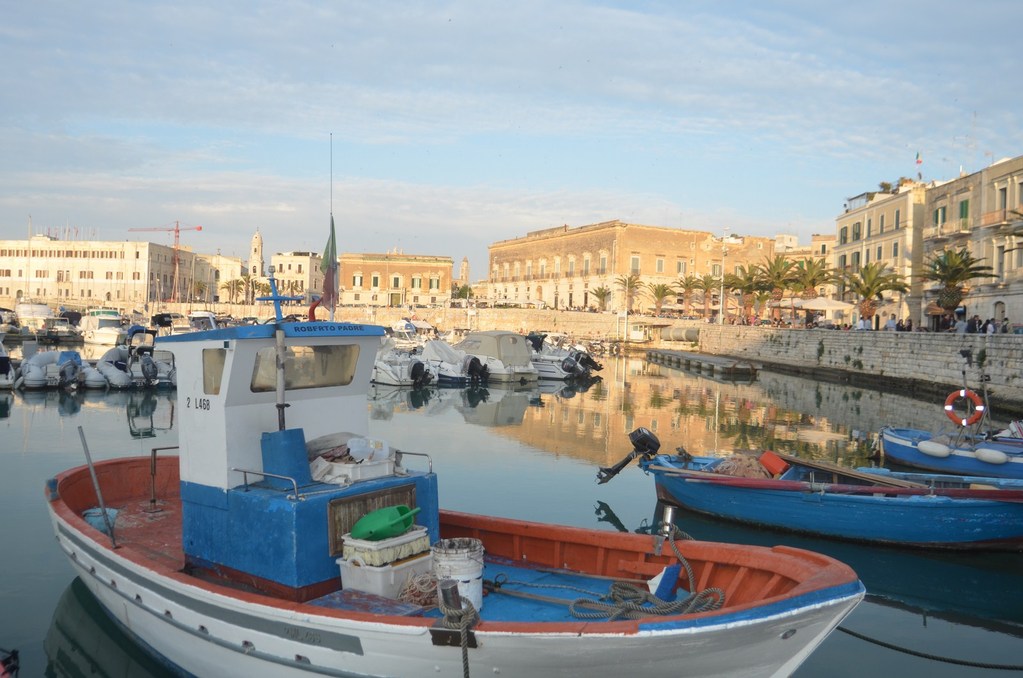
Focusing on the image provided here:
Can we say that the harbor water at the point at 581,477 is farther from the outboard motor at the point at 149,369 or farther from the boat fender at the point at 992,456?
the boat fender at the point at 992,456

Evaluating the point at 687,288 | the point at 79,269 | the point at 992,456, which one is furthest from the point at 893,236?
the point at 79,269

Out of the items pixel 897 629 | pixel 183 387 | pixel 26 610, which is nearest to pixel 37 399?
pixel 26 610

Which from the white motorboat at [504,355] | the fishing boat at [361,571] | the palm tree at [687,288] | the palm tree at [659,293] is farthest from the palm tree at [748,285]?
the fishing boat at [361,571]

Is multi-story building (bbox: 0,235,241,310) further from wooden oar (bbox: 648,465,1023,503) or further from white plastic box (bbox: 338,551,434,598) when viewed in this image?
white plastic box (bbox: 338,551,434,598)

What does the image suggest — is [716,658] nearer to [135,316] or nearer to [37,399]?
[37,399]

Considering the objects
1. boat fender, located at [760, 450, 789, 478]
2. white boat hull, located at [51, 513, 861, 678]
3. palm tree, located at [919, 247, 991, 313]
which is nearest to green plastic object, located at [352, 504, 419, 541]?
white boat hull, located at [51, 513, 861, 678]

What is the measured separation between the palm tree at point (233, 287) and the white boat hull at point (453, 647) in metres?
103

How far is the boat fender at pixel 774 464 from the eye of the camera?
12.6 m

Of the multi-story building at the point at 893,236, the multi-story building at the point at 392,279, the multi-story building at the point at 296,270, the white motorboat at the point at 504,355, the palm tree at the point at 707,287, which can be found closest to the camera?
the white motorboat at the point at 504,355

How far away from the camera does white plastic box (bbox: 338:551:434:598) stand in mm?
6207

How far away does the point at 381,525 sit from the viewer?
6.16 m

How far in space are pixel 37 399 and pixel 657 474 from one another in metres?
22.1

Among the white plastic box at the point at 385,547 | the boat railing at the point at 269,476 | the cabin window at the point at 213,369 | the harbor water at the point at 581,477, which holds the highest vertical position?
the cabin window at the point at 213,369

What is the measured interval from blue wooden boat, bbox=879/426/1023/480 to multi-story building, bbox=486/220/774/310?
60.4 meters
